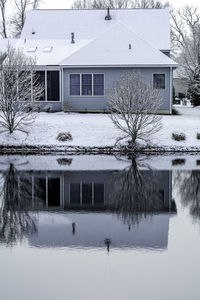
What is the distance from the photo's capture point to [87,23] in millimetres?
38938

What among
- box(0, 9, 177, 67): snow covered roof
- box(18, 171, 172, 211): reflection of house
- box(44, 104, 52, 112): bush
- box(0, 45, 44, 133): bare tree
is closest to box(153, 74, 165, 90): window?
box(0, 9, 177, 67): snow covered roof

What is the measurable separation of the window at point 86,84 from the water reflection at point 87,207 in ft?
39.7

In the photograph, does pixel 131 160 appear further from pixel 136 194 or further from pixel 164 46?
pixel 164 46

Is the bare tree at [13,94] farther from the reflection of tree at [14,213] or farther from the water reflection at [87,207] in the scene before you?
the reflection of tree at [14,213]

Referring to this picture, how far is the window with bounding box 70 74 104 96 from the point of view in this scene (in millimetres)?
30578

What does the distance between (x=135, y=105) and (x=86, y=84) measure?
23.2ft

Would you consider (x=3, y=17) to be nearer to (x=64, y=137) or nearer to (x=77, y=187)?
(x=64, y=137)

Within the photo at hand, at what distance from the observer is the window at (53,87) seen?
31.1m

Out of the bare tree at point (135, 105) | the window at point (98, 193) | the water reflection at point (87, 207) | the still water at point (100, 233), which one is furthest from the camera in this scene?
the bare tree at point (135, 105)

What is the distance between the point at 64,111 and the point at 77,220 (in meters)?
19.2

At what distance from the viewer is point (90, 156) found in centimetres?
2314

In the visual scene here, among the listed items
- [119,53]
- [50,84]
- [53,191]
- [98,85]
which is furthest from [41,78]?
[53,191]

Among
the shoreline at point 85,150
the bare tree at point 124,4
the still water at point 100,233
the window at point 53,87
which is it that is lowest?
the still water at point 100,233

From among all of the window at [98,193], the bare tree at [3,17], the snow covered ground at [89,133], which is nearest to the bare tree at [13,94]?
the snow covered ground at [89,133]
